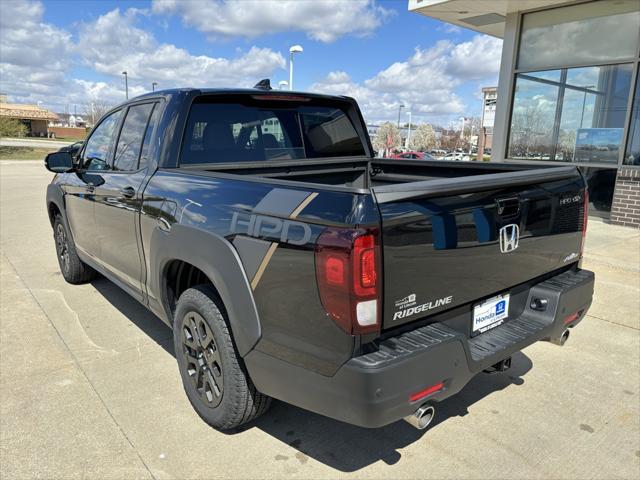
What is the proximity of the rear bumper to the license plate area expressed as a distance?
44 mm

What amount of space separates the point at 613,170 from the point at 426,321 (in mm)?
9286

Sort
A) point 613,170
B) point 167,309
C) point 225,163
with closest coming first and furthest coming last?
point 167,309 < point 225,163 < point 613,170

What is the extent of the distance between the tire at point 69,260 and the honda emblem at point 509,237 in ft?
13.8

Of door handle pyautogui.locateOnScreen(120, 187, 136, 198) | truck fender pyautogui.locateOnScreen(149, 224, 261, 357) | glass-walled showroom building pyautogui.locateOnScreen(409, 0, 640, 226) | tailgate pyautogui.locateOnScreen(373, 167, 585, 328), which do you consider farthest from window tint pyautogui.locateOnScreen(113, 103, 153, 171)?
glass-walled showroom building pyautogui.locateOnScreen(409, 0, 640, 226)

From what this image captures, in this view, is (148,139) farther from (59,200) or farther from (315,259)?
(59,200)

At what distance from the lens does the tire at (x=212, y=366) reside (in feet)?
8.28

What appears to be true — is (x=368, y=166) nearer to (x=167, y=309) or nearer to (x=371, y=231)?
(x=167, y=309)

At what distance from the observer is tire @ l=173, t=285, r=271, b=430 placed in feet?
8.28

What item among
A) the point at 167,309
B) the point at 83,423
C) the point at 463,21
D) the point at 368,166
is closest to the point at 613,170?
the point at 463,21

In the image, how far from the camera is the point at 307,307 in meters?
2.04

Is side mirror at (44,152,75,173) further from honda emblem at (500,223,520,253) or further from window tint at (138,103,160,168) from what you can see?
honda emblem at (500,223,520,253)

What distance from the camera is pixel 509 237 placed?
248 cm

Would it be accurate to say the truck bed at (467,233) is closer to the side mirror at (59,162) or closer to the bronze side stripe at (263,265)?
the bronze side stripe at (263,265)

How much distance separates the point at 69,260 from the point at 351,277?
4.29 meters
